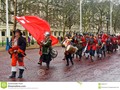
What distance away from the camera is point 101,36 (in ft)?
67.9

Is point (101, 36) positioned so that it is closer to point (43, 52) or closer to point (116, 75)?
point (43, 52)

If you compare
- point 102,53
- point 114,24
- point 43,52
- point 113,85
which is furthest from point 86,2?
point 113,85

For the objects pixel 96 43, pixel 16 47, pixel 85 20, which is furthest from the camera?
pixel 85 20

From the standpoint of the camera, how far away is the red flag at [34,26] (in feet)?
40.2

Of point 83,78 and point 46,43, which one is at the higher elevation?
point 46,43

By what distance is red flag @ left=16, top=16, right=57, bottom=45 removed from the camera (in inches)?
482

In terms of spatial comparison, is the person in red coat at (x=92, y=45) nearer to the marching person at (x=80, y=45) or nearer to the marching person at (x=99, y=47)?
the marching person at (x=80, y=45)

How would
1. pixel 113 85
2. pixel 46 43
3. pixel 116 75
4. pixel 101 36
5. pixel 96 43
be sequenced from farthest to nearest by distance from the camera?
pixel 101 36 → pixel 96 43 → pixel 46 43 → pixel 116 75 → pixel 113 85

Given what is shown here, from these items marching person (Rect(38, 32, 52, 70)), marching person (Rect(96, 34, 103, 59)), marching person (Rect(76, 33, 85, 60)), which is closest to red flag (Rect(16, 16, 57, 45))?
marching person (Rect(38, 32, 52, 70))

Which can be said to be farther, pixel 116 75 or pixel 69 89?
pixel 116 75

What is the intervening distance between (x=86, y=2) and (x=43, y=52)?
161ft

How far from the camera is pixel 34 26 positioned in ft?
41.5

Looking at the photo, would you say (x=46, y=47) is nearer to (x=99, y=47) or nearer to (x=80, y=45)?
(x=80, y=45)

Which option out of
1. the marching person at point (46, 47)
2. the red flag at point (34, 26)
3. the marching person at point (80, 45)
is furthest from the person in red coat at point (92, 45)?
the red flag at point (34, 26)
